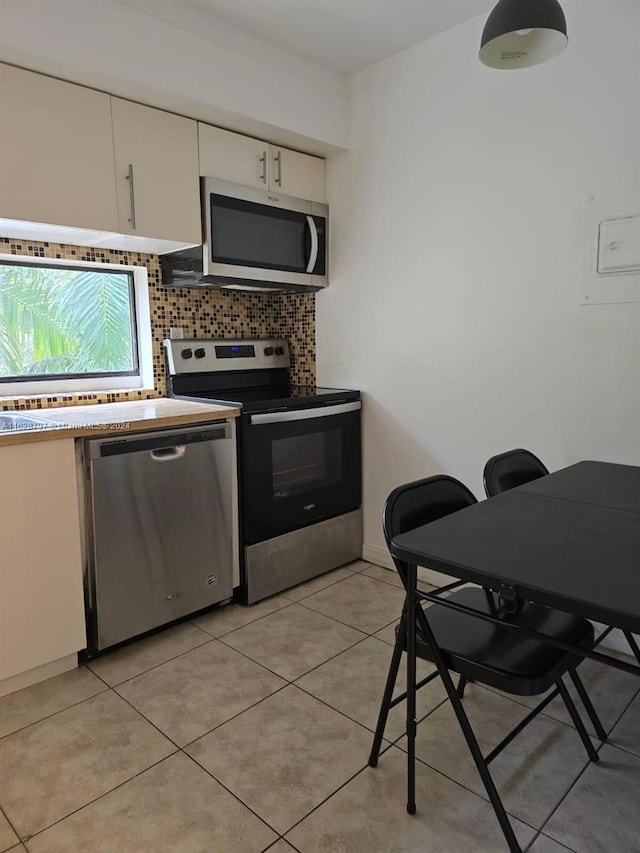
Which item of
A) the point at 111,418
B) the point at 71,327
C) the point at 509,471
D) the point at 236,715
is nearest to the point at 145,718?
the point at 236,715

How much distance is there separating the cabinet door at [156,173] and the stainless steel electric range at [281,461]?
0.66 metres

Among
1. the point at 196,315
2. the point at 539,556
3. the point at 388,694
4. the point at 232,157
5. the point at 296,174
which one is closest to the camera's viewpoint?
the point at 539,556

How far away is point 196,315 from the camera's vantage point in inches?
121

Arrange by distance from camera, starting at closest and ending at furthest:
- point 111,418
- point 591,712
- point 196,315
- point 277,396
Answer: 1. point 591,712
2. point 111,418
3. point 196,315
4. point 277,396

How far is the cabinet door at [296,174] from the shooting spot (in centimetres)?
285

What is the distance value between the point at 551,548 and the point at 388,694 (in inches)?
26.1

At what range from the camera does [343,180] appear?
9.98ft

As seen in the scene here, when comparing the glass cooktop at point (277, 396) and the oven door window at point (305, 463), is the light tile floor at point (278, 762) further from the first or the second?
the glass cooktop at point (277, 396)

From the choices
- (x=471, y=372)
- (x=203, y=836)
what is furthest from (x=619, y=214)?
(x=203, y=836)

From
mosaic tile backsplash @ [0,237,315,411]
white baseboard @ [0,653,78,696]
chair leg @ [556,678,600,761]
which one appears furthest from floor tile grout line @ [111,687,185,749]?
mosaic tile backsplash @ [0,237,315,411]

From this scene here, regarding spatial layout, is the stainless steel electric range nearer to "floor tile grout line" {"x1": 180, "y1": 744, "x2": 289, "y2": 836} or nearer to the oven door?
the oven door

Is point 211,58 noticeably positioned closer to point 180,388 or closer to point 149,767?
point 180,388

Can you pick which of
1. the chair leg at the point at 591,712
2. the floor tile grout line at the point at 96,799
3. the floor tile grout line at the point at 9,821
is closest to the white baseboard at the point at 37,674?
the floor tile grout line at the point at 9,821

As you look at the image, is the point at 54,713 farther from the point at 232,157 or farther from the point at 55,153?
the point at 232,157
